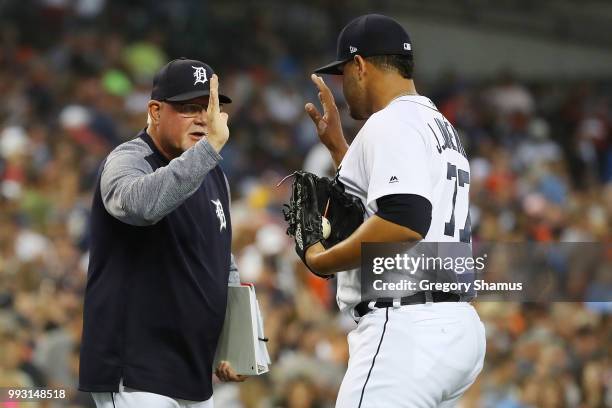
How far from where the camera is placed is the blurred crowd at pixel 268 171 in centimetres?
782

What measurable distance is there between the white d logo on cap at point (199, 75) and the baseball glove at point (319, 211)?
0.56 metres

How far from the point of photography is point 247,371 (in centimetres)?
411

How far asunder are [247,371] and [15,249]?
5.69 metres

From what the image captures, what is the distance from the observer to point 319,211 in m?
3.81

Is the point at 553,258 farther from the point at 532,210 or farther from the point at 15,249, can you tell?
the point at 15,249

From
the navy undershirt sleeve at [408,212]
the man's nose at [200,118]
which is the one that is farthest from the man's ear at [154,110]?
the navy undershirt sleeve at [408,212]

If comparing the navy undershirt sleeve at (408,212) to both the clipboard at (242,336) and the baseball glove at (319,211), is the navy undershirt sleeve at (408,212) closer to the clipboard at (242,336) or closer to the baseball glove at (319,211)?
the baseball glove at (319,211)

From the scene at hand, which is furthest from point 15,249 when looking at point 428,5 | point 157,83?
point 428,5

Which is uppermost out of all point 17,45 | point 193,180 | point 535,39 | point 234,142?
point 535,39

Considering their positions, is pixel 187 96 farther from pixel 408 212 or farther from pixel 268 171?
pixel 268 171

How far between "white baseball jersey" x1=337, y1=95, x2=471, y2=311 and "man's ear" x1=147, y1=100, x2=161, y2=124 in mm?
779

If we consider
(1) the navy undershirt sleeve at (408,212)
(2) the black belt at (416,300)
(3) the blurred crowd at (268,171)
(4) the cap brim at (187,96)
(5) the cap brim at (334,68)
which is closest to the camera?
(1) the navy undershirt sleeve at (408,212)

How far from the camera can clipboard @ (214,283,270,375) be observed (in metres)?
4.09

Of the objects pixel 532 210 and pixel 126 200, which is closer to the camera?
pixel 126 200
